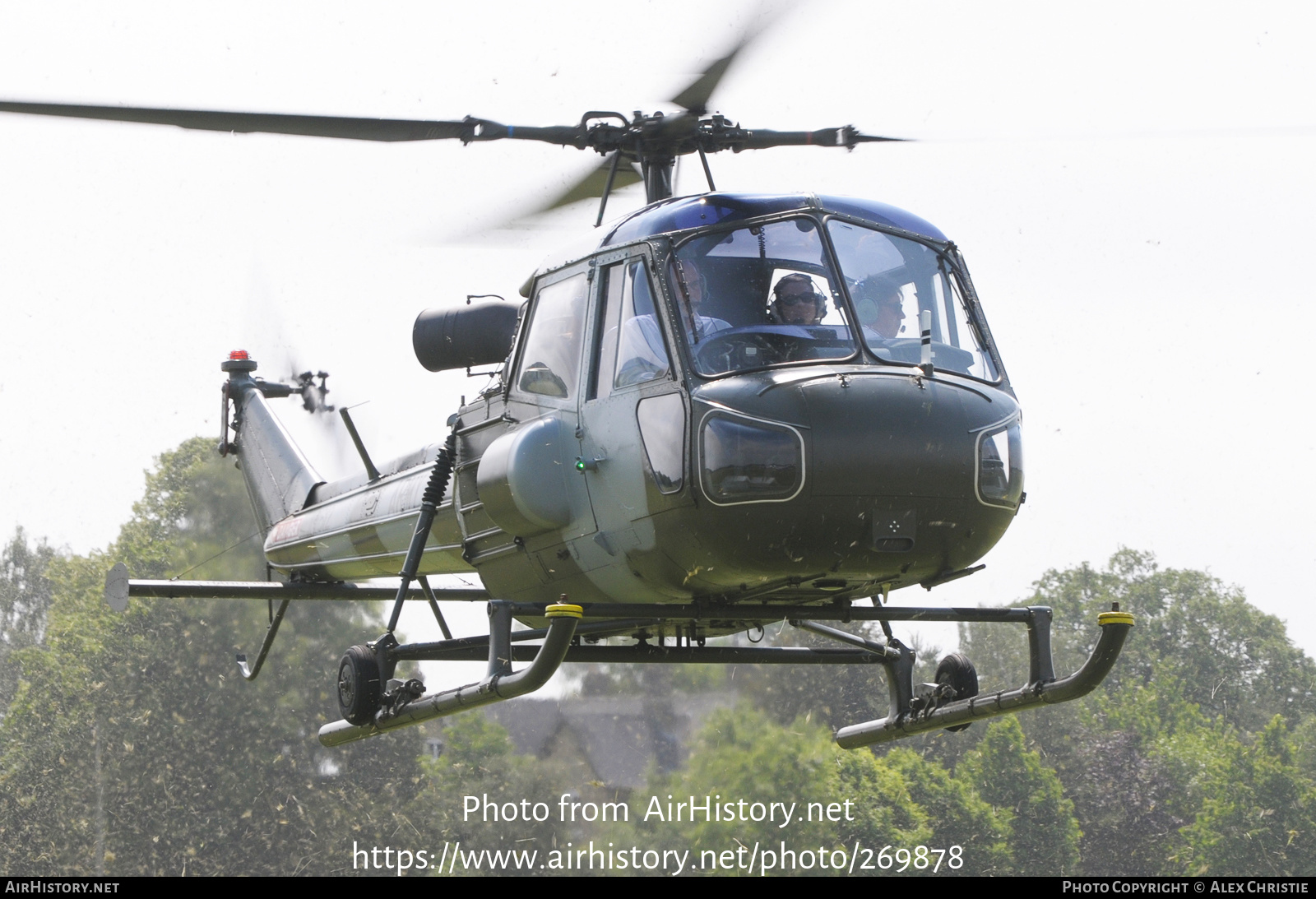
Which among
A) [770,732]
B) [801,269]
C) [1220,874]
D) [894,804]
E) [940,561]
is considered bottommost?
[1220,874]

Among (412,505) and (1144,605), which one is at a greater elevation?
(412,505)

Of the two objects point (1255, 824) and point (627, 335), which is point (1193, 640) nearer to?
point (1255, 824)

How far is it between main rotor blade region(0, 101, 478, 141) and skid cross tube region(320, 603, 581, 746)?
2.28 meters

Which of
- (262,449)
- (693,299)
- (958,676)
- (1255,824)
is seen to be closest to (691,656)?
(958,676)

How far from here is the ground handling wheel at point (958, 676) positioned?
7.64 m

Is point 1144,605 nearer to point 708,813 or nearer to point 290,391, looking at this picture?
point 708,813

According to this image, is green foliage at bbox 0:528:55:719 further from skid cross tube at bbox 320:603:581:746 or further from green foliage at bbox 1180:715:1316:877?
skid cross tube at bbox 320:603:581:746

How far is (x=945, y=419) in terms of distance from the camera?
6.13m

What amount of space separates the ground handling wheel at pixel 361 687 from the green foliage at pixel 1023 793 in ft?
126

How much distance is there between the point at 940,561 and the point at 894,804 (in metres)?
37.6

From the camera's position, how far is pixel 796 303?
6.48 metres

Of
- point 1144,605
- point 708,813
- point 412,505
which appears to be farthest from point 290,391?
point 1144,605

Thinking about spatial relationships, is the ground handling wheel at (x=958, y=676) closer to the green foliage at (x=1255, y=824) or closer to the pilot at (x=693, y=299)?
the pilot at (x=693, y=299)

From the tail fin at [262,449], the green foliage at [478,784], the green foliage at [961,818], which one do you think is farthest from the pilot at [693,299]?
the green foliage at [961,818]
